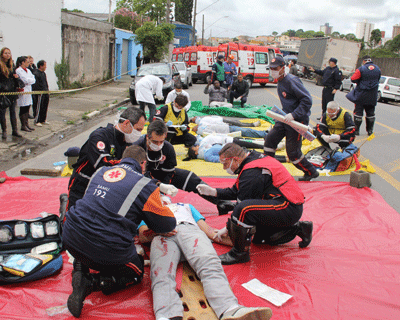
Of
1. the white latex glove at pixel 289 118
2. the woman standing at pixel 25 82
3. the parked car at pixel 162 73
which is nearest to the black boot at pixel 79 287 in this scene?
the white latex glove at pixel 289 118

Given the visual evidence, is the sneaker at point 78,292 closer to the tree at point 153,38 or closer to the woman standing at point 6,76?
the woman standing at point 6,76

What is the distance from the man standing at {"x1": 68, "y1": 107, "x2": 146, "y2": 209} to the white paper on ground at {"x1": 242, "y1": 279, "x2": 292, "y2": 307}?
69.1 inches

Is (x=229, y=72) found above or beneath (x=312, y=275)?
above

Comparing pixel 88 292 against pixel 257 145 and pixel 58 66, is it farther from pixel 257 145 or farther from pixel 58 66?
pixel 58 66

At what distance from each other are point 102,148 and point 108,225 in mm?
1346

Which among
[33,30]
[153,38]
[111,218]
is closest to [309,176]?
[111,218]

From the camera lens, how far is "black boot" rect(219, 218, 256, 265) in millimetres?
3430

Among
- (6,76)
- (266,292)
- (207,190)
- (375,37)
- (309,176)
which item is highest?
(375,37)

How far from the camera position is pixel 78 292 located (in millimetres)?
2680

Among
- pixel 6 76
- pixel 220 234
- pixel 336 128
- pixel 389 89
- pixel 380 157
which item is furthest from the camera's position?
pixel 389 89

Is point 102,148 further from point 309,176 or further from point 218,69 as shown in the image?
point 218,69

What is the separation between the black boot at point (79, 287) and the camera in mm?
2629

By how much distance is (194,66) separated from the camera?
25000 mm

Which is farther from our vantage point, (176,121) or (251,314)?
(176,121)
